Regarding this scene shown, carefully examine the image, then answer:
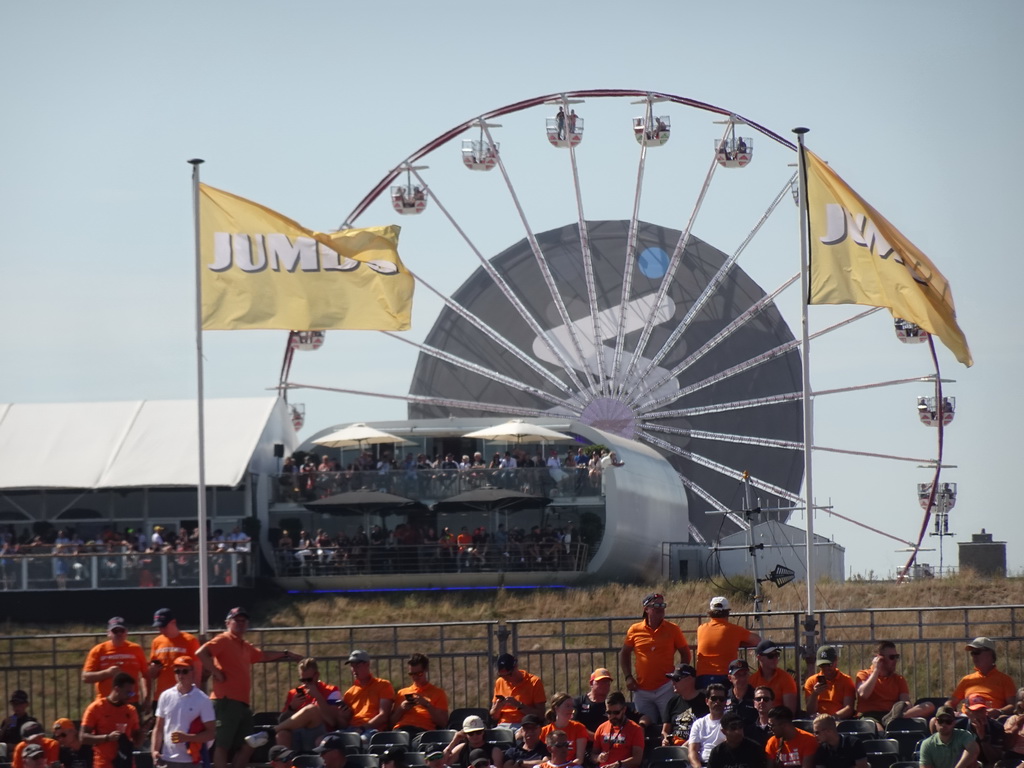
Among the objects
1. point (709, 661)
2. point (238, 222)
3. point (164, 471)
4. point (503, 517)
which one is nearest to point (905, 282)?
point (709, 661)

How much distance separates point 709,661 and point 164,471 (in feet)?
78.7

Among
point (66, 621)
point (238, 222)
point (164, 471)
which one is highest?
point (238, 222)

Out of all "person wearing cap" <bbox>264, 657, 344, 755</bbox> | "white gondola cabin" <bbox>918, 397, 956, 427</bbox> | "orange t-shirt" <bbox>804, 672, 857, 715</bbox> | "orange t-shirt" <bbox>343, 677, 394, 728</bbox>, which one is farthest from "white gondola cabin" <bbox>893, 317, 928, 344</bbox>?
"person wearing cap" <bbox>264, 657, 344, 755</bbox>

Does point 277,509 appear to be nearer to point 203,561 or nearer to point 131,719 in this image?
point 203,561

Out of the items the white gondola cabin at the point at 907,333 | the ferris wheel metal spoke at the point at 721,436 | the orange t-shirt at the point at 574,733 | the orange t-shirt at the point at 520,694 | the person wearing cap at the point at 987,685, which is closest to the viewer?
the orange t-shirt at the point at 574,733

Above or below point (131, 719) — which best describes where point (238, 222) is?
above

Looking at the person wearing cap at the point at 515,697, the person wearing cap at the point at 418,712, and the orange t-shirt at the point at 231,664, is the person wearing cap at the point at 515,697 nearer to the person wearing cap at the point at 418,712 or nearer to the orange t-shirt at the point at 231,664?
the person wearing cap at the point at 418,712

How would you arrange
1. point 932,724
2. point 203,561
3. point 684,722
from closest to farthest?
point 932,724, point 684,722, point 203,561

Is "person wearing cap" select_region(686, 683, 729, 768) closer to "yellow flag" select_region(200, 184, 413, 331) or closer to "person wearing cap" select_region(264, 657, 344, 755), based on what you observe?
"person wearing cap" select_region(264, 657, 344, 755)

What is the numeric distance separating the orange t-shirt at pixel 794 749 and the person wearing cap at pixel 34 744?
5998 millimetres

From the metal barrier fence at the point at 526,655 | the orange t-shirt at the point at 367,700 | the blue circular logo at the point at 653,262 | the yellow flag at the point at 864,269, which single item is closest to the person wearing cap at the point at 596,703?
the orange t-shirt at the point at 367,700

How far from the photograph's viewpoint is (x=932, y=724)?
15.5 metres

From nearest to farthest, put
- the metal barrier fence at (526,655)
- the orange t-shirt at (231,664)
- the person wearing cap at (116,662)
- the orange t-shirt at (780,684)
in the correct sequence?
the orange t-shirt at (780,684), the person wearing cap at (116,662), the orange t-shirt at (231,664), the metal barrier fence at (526,655)

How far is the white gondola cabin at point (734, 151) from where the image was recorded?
4291cm
